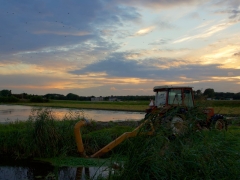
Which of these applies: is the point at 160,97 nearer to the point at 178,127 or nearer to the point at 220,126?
the point at 220,126

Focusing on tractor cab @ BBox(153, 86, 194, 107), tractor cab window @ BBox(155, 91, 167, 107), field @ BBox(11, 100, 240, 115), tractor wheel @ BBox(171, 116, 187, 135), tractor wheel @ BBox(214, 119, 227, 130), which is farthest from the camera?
tractor cab window @ BBox(155, 91, 167, 107)

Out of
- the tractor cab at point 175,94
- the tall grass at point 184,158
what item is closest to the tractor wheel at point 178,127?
the tall grass at point 184,158

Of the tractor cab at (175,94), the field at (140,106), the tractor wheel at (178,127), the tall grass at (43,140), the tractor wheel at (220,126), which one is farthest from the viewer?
the tractor cab at (175,94)

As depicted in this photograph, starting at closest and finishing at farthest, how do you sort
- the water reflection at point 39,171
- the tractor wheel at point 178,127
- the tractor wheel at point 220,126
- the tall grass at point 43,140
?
the tractor wheel at point 178,127 < the tractor wheel at point 220,126 < the water reflection at point 39,171 < the tall grass at point 43,140

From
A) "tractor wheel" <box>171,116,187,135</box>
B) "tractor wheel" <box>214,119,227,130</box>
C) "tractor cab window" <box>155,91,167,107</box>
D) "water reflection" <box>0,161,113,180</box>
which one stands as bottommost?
"water reflection" <box>0,161,113,180</box>

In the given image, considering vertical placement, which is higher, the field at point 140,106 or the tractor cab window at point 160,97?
the tractor cab window at point 160,97

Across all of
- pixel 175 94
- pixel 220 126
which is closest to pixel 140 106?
pixel 175 94

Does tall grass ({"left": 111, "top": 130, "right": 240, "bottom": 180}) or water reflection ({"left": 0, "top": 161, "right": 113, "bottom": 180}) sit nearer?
tall grass ({"left": 111, "top": 130, "right": 240, "bottom": 180})

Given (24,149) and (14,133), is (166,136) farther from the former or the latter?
(14,133)

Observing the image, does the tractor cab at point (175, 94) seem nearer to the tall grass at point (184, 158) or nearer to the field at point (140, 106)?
the field at point (140, 106)

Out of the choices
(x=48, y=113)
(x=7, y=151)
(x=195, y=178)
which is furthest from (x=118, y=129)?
(x=195, y=178)

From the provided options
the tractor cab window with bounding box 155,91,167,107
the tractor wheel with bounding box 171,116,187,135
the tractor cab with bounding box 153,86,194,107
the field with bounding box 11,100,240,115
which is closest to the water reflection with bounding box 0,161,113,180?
the tractor wheel with bounding box 171,116,187,135

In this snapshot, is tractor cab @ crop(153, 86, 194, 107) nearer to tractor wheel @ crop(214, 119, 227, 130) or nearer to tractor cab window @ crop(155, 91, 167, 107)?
tractor cab window @ crop(155, 91, 167, 107)

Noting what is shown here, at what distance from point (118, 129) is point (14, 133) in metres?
4.37
